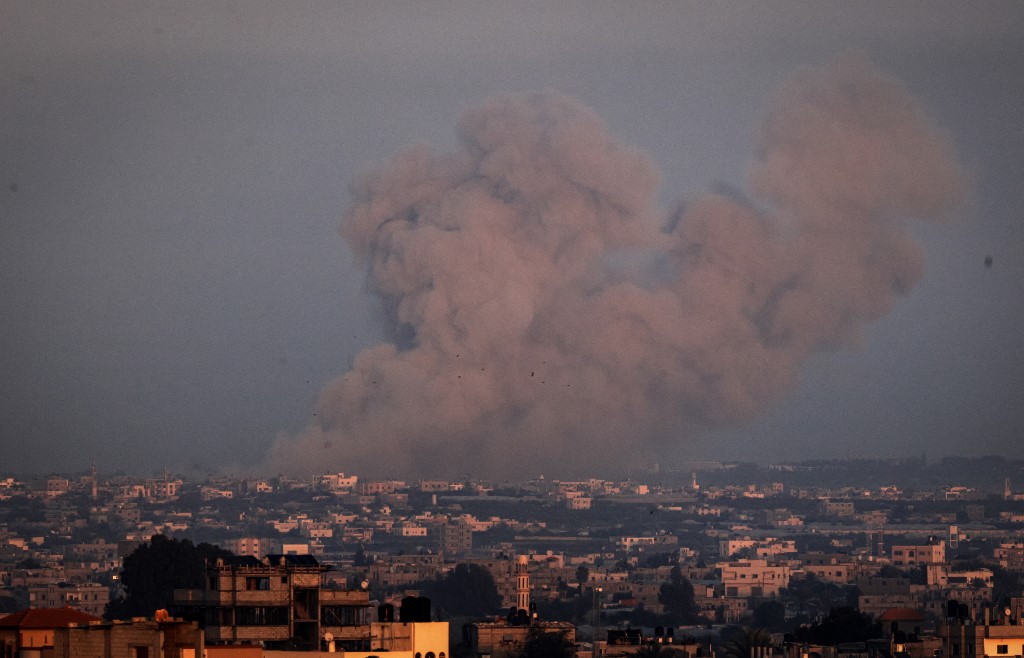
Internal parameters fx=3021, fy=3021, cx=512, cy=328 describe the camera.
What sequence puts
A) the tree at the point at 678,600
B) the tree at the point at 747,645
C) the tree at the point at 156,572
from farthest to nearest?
the tree at the point at 678,600, the tree at the point at 156,572, the tree at the point at 747,645

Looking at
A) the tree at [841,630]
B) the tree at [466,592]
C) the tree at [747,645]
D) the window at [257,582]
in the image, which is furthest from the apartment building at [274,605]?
the tree at [466,592]

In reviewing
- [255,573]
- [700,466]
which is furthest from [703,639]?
[700,466]

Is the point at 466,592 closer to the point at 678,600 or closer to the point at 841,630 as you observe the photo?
the point at 678,600

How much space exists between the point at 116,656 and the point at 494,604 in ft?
252

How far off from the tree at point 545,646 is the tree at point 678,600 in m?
38.7

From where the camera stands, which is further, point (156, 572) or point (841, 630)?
point (156, 572)

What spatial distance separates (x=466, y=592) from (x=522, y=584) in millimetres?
5887

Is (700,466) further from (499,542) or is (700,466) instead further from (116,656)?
(116,656)

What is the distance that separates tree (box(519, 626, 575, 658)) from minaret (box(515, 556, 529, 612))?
127 feet

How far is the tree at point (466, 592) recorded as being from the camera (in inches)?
3812

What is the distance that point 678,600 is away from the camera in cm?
10838

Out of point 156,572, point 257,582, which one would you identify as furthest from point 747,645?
point 257,582

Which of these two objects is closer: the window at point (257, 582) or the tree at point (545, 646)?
the window at point (257, 582)

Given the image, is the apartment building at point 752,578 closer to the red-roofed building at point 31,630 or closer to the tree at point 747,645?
the tree at point 747,645
